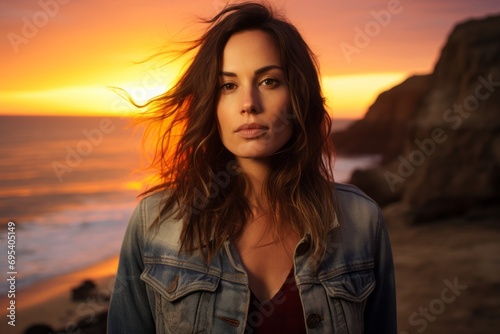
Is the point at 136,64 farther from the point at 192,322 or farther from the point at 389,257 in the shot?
the point at 389,257

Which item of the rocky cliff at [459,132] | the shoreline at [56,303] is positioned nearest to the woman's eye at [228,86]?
the shoreline at [56,303]

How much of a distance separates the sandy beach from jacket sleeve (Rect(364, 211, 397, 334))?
2.15m

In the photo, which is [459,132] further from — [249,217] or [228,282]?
[228,282]

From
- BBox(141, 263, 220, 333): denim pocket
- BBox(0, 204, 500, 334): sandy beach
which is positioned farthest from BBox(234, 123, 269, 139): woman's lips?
BBox(0, 204, 500, 334): sandy beach

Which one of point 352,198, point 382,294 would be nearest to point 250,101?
point 352,198

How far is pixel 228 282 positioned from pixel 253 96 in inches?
27.9

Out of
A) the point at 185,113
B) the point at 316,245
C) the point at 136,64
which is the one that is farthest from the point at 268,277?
the point at 136,64

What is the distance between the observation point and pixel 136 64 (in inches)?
99.2

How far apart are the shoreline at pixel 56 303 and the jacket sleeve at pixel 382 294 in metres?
4.17

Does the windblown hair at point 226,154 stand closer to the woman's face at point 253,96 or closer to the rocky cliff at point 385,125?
the woman's face at point 253,96

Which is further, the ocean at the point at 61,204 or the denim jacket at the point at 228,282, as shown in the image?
the ocean at the point at 61,204

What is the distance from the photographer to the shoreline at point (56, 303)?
19.7ft

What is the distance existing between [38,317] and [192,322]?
4.81 meters

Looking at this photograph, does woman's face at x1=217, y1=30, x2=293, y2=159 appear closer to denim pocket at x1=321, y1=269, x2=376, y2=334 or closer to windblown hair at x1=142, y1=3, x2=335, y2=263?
windblown hair at x1=142, y1=3, x2=335, y2=263
